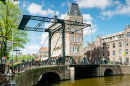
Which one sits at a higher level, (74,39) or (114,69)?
(74,39)

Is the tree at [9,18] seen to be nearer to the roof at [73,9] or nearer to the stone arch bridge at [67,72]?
the stone arch bridge at [67,72]

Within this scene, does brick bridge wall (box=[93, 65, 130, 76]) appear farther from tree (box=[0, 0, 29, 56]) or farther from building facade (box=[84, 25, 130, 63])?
tree (box=[0, 0, 29, 56])

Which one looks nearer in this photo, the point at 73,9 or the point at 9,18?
the point at 9,18

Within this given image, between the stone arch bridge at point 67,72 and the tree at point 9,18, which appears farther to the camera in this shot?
the tree at point 9,18

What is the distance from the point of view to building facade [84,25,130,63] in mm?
36844

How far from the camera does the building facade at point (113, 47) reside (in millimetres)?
36844

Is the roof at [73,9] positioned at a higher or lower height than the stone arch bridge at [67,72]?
higher

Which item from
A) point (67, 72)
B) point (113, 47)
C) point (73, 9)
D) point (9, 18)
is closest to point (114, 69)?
point (67, 72)

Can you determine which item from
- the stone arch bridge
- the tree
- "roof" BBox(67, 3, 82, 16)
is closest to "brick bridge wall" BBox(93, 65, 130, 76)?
the stone arch bridge

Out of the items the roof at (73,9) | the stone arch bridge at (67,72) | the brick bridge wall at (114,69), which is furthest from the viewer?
the roof at (73,9)

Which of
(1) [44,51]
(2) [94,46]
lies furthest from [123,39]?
(1) [44,51]

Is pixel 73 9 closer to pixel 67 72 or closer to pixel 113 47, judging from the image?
pixel 113 47

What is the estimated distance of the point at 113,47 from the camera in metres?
40.5

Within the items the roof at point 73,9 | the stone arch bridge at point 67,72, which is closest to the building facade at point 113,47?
the stone arch bridge at point 67,72
